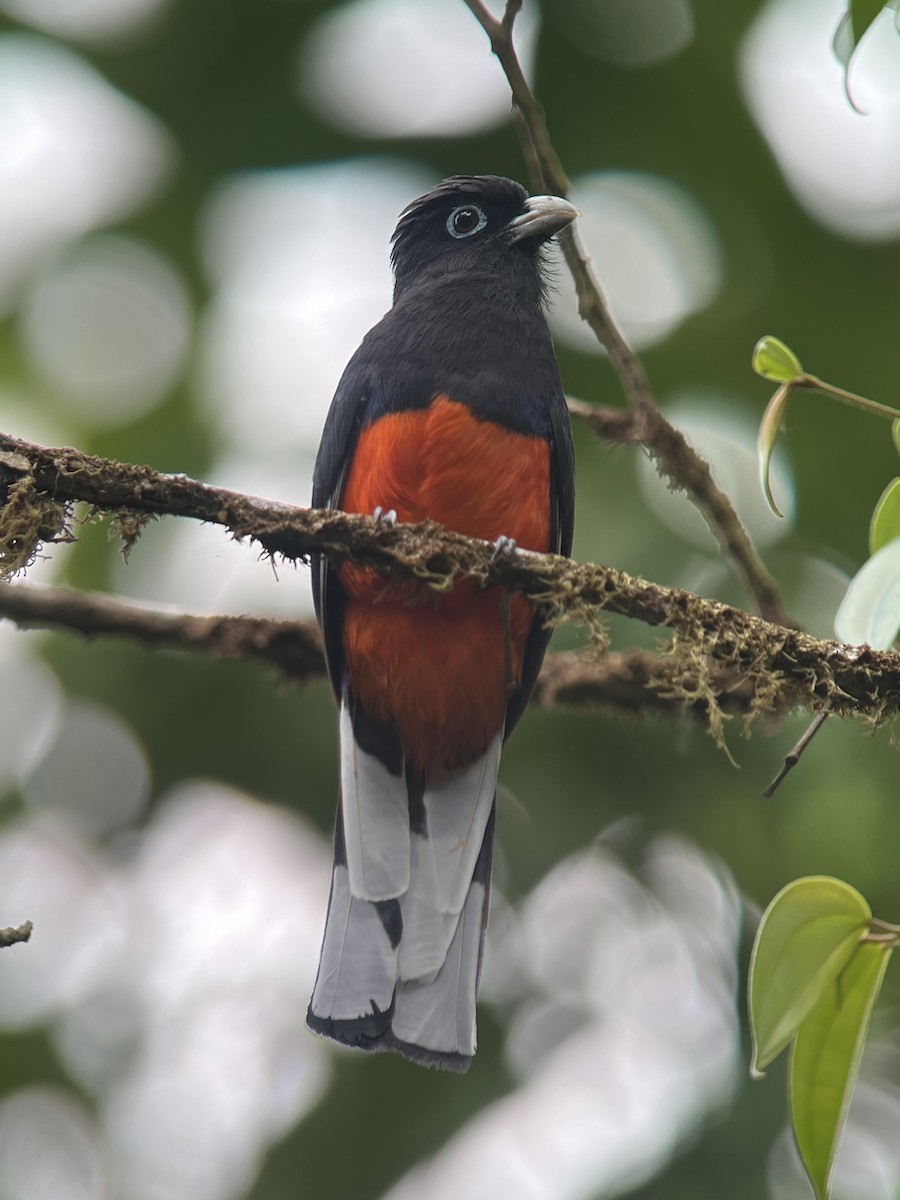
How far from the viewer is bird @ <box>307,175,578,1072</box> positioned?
3.32 metres

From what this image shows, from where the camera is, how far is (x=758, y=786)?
189 inches

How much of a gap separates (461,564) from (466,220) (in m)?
1.89

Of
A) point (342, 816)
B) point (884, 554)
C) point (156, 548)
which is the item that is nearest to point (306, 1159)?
point (342, 816)

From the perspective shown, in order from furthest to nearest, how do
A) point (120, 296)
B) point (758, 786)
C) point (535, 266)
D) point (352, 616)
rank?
point (120, 296) < point (758, 786) < point (535, 266) < point (352, 616)

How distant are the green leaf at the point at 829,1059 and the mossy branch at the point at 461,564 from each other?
716 mm

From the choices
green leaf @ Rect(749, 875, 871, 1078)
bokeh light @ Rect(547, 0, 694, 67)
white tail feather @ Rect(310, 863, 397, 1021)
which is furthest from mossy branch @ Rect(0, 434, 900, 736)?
bokeh light @ Rect(547, 0, 694, 67)

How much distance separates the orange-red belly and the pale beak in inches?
32.2

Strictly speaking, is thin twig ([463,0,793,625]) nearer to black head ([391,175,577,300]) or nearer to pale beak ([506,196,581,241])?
pale beak ([506,196,581,241])

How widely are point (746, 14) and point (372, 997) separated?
13.1ft

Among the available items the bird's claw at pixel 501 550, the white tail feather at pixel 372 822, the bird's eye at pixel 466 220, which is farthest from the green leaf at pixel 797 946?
the bird's eye at pixel 466 220

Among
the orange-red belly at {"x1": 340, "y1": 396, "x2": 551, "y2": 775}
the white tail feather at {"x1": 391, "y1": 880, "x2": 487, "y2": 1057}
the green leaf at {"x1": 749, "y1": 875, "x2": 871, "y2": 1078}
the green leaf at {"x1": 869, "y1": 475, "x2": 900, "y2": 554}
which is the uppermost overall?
the green leaf at {"x1": 869, "y1": 475, "x2": 900, "y2": 554}

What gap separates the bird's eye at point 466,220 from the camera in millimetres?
4297

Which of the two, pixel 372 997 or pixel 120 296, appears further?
pixel 120 296

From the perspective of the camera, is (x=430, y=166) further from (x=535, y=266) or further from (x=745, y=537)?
(x=745, y=537)
